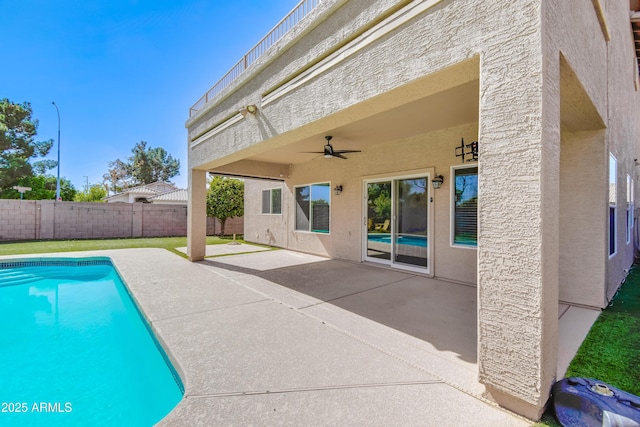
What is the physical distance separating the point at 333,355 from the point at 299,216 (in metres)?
8.68

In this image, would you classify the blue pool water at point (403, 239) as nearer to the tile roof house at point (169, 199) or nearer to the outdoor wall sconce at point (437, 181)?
the outdoor wall sconce at point (437, 181)

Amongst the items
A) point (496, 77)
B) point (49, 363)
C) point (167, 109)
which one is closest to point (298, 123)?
point (496, 77)

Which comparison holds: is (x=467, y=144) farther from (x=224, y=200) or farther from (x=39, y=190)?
(x=39, y=190)

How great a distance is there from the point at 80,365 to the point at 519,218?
539 centimetres

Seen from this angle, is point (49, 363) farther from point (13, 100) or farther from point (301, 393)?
point (13, 100)

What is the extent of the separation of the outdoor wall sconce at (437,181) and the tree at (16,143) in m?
28.7

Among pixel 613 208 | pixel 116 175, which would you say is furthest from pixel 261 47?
pixel 116 175

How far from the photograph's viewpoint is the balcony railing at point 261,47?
16.6 ft

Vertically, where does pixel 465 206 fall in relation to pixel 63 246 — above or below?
above

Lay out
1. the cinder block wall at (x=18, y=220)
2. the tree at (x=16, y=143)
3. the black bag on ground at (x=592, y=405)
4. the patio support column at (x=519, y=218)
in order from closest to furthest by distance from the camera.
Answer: the black bag on ground at (x=592, y=405)
the patio support column at (x=519, y=218)
the cinder block wall at (x=18, y=220)
the tree at (x=16, y=143)

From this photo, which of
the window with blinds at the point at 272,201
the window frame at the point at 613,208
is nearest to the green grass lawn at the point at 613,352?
the window frame at the point at 613,208

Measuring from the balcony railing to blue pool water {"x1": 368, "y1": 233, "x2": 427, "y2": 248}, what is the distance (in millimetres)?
5676

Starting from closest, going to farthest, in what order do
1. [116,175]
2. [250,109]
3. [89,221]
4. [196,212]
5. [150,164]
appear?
[250,109] → [196,212] → [89,221] → [150,164] → [116,175]

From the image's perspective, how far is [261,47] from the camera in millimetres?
6301
